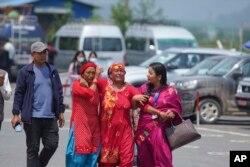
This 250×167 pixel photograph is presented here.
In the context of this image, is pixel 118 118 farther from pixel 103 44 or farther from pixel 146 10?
pixel 146 10

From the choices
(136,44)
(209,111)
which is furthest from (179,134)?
(136,44)

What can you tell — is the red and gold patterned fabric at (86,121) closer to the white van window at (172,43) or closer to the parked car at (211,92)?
the parked car at (211,92)

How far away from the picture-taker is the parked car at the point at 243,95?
21062 mm

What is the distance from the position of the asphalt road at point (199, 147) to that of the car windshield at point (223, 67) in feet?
4.01

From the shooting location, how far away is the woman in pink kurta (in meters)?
11.1

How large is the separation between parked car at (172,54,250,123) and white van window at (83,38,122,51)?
17.9 m

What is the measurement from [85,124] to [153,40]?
30394 mm

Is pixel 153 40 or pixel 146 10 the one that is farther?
pixel 146 10

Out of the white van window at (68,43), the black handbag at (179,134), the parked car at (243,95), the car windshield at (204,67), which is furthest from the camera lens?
the white van window at (68,43)

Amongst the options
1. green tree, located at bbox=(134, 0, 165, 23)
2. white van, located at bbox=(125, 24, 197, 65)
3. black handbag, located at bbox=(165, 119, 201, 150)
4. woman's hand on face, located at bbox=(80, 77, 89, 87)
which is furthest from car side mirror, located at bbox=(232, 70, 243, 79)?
green tree, located at bbox=(134, 0, 165, 23)

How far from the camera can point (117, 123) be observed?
10953 millimetres

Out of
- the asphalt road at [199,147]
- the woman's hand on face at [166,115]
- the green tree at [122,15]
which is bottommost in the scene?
the asphalt road at [199,147]

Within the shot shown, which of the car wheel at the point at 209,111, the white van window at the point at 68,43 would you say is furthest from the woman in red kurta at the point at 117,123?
the white van window at the point at 68,43

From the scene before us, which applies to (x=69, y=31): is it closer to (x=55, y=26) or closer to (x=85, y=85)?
(x=55, y=26)
